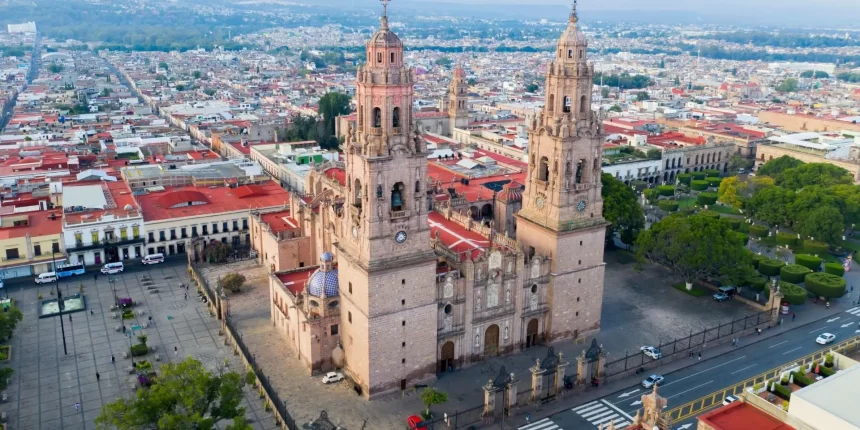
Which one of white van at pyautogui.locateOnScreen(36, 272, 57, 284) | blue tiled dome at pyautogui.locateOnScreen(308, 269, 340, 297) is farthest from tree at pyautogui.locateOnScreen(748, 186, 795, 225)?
white van at pyautogui.locateOnScreen(36, 272, 57, 284)

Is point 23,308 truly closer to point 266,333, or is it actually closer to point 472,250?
point 266,333

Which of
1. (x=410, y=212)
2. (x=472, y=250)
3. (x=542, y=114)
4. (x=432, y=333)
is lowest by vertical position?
(x=432, y=333)

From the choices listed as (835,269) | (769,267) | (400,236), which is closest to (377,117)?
(400,236)

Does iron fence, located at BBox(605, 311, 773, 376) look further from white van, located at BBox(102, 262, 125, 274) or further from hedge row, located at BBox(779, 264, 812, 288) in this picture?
white van, located at BBox(102, 262, 125, 274)

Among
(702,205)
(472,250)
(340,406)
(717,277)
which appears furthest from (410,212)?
(702,205)

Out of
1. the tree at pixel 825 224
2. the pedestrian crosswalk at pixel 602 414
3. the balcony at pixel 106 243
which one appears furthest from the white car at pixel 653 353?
the balcony at pixel 106 243

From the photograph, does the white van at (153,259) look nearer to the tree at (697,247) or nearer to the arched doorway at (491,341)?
the arched doorway at (491,341)
